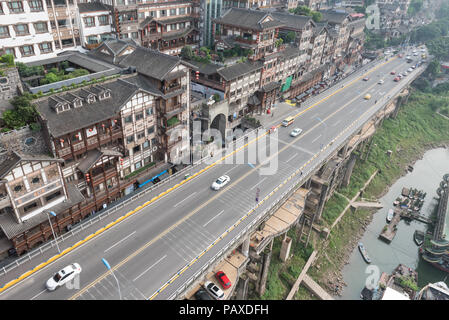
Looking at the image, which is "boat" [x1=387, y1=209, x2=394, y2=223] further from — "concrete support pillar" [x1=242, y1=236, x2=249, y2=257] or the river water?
"concrete support pillar" [x1=242, y1=236, x2=249, y2=257]

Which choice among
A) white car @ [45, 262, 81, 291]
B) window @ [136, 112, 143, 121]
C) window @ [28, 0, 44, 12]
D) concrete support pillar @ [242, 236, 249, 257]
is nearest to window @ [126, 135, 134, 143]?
window @ [136, 112, 143, 121]

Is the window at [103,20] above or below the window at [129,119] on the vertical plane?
above

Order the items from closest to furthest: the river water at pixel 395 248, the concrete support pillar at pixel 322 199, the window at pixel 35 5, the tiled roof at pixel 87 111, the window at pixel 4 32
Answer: the tiled roof at pixel 87 111, the window at pixel 4 32, the window at pixel 35 5, the river water at pixel 395 248, the concrete support pillar at pixel 322 199

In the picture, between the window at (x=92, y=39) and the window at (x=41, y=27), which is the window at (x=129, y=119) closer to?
the window at (x=41, y=27)

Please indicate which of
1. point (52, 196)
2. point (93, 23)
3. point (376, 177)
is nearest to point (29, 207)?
point (52, 196)

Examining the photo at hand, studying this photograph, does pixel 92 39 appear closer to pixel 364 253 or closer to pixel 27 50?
pixel 27 50

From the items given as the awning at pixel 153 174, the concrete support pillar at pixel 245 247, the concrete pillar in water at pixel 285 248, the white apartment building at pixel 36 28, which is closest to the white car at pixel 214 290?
the concrete support pillar at pixel 245 247

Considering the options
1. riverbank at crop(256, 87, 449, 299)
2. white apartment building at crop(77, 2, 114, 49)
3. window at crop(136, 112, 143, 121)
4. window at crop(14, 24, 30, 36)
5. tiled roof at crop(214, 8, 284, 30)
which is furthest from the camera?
tiled roof at crop(214, 8, 284, 30)
